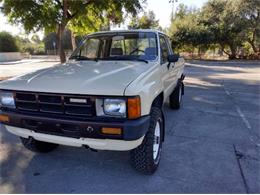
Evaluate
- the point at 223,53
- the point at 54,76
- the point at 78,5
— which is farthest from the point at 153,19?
the point at 54,76

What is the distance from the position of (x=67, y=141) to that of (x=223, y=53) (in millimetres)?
27018

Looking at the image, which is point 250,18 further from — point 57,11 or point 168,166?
point 168,166

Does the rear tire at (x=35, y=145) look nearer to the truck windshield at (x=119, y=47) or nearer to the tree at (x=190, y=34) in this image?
the truck windshield at (x=119, y=47)

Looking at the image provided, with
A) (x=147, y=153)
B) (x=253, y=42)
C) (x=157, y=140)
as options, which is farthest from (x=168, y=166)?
(x=253, y=42)

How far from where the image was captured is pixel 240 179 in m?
3.09

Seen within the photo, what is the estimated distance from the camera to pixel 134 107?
2.59 meters

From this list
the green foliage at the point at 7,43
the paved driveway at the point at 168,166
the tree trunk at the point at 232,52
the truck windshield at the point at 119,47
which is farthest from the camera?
the green foliage at the point at 7,43

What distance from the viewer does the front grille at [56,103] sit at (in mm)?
2680

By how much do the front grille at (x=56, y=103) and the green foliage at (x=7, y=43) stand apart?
37.3 m

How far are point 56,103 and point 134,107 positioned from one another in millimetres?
888

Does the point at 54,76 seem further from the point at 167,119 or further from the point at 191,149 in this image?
the point at 167,119

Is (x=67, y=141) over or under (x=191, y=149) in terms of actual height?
over

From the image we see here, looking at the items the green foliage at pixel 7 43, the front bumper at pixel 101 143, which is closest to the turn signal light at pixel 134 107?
the front bumper at pixel 101 143

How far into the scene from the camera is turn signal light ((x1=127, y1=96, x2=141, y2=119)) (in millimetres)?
2564
